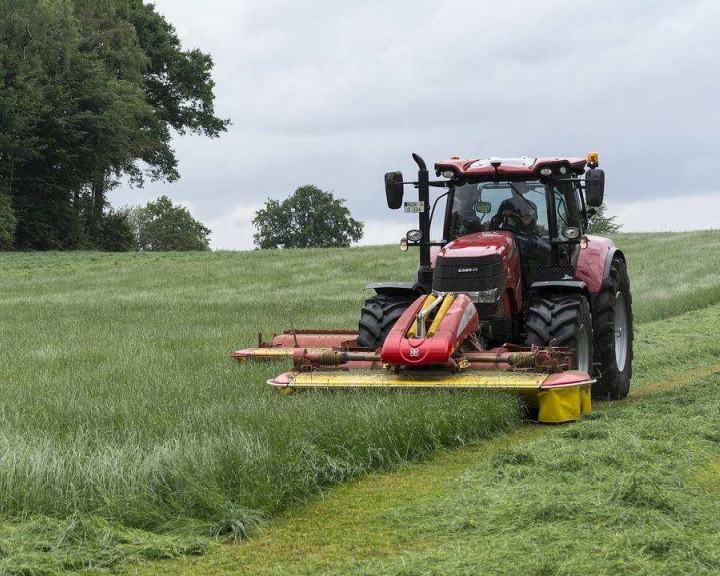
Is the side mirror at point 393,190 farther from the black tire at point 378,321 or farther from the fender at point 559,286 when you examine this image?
the fender at point 559,286

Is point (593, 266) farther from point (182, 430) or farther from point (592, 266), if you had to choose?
point (182, 430)

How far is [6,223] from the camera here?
42.8 metres

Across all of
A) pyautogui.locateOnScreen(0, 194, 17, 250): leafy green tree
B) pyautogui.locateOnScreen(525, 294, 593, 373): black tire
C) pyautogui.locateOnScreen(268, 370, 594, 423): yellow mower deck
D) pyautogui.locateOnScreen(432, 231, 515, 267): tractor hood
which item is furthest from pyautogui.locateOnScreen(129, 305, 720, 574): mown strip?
pyautogui.locateOnScreen(0, 194, 17, 250): leafy green tree

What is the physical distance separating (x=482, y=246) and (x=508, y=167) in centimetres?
103

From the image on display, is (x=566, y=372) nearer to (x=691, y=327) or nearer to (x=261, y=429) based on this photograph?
(x=261, y=429)

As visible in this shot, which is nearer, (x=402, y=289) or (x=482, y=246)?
(x=482, y=246)

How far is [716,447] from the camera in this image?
7.57m

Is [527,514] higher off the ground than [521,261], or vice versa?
[521,261]

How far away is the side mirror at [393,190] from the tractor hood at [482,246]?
0.63 metres

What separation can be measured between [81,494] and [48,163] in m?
43.6

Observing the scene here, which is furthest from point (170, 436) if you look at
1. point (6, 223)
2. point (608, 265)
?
point (6, 223)

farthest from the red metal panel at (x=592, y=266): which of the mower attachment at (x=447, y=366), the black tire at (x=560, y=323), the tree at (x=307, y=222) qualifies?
the tree at (x=307, y=222)

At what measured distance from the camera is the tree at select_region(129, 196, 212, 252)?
81.6 meters

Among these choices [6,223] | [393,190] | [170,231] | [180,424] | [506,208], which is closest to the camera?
[180,424]
